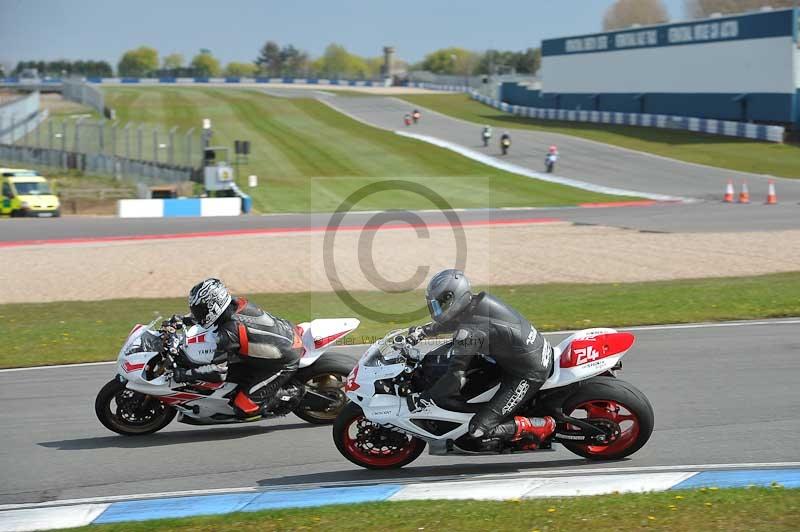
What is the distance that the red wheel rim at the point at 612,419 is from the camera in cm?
824

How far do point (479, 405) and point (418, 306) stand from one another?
943 cm

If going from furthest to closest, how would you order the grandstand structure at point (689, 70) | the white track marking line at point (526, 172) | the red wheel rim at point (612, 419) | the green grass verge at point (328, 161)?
the grandstand structure at point (689, 70) → the white track marking line at point (526, 172) → the green grass verge at point (328, 161) → the red wheel rim at point (612, 419)

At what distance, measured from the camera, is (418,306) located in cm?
1762

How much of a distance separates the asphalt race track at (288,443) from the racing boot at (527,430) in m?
0.29

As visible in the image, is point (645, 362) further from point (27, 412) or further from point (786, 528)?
point (27, 412)

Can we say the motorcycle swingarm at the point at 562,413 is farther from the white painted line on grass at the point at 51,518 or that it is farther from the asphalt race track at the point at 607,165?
the asphalt race track at the point at 607,165

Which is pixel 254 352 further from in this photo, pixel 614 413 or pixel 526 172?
pixel 526 172

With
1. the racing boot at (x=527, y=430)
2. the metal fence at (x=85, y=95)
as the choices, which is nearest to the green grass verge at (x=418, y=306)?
the racing boot at (x=527, y=430)

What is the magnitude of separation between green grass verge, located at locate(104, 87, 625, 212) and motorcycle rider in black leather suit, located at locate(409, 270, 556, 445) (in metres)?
32.3

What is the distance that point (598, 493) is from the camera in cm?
738

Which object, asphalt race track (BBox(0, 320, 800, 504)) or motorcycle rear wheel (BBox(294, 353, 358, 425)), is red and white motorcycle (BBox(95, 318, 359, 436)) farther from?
asphalt race track (BBox(0, 320, 800, 504))

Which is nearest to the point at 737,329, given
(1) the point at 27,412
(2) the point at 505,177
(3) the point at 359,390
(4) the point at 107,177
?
(3) the point at 359,390

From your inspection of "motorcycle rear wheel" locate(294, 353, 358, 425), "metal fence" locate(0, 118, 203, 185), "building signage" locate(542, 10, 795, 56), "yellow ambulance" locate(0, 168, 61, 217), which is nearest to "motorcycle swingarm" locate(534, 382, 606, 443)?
"motorcycle rear wheel" locate(294, 353, 358, 425)

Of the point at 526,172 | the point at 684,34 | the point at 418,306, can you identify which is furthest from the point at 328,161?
the point at 418,306
